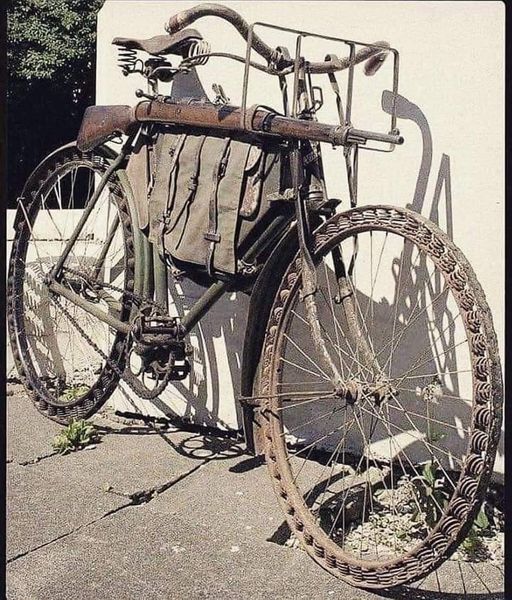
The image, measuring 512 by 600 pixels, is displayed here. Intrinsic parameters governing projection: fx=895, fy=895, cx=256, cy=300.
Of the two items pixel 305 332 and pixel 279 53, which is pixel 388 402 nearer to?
pixel 305 332

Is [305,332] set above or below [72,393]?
above

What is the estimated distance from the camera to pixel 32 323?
5184 mm

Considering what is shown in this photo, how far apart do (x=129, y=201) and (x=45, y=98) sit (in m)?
7.52

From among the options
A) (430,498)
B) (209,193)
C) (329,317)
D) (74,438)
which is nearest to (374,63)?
(209,193)

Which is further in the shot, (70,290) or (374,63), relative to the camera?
(70,290)

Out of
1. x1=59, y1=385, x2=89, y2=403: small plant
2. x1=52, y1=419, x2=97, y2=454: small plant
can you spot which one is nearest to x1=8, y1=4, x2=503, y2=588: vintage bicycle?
x1=52, y1=419, x2=97, y2=454: small plant

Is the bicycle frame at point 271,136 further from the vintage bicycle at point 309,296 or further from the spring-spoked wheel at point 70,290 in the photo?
the spring-spoked wheel at point 70,290

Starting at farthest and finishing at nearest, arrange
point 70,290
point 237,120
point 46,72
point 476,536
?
point 46,72
point 70,290
point 237,120
point 476,536

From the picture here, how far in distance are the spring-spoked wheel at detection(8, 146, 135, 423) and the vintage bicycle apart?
3 centimetres

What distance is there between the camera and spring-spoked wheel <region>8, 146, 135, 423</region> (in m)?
4.33

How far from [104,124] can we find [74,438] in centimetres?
149

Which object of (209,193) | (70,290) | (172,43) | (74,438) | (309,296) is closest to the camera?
(309,296)

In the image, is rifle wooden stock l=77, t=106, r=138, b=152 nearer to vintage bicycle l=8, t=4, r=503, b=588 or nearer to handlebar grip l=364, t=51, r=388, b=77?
vintage bicycle l=8, t=4, r=503, b=588

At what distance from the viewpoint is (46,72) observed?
34.5 feet
